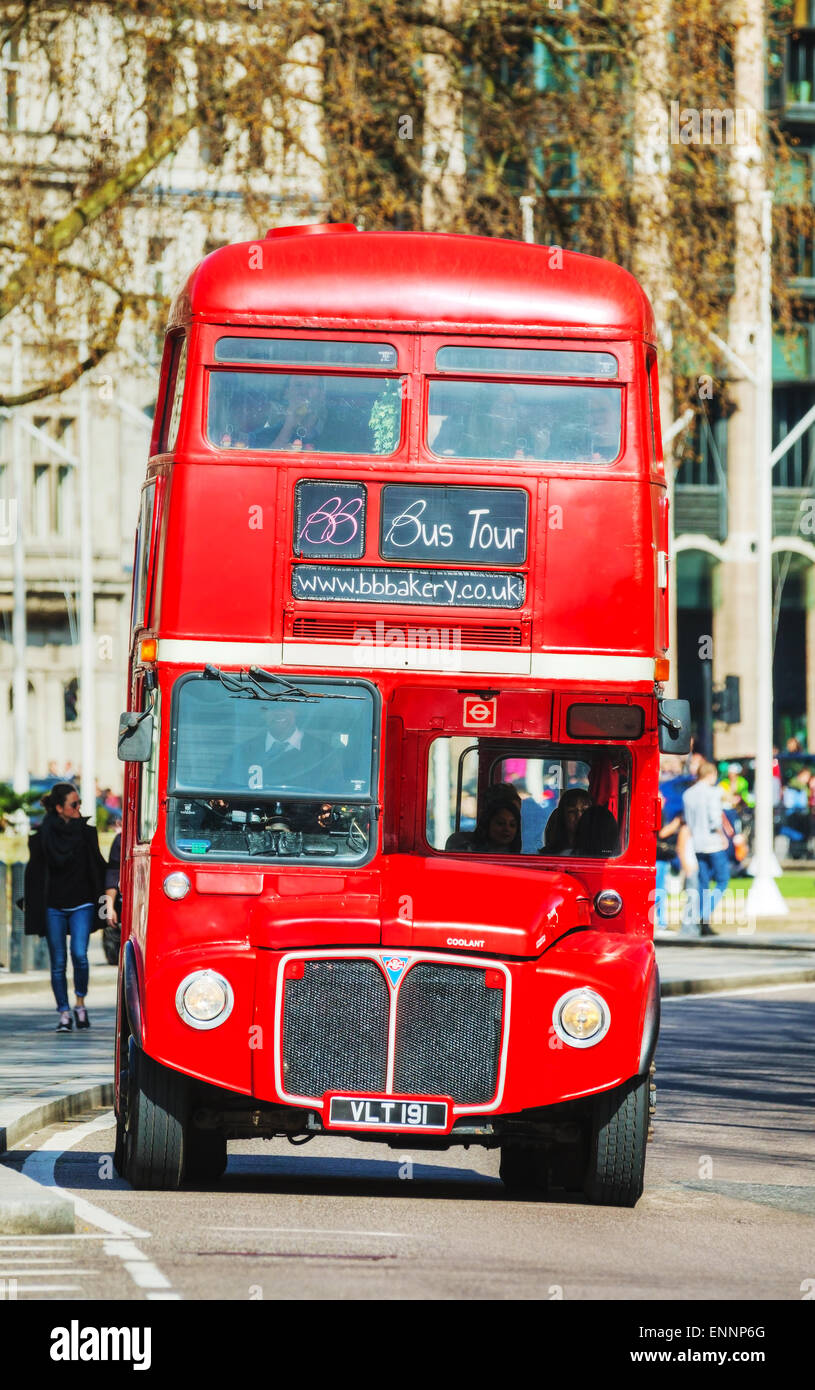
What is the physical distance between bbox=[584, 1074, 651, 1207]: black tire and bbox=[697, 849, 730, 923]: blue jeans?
16.9m

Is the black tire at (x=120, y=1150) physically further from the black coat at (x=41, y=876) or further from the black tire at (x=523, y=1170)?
the black coat at (x=41, y=876)

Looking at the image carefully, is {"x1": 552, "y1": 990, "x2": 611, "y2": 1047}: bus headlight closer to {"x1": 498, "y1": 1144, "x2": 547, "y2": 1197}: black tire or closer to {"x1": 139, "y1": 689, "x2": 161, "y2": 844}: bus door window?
{"x1": 498, "y1": 1144, "x2": 547, "y2": 1197}: black tire

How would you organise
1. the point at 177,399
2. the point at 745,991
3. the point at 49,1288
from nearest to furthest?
the point at 49,1288 < the point at 177,399 < the point at 745,991

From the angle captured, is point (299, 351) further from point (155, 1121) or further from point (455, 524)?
point (155, 1121)

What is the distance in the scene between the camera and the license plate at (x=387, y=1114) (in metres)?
10.3

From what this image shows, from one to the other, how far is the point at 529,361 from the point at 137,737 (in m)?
2.35

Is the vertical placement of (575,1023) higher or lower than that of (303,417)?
lower

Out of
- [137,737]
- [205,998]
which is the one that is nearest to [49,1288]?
[205,998]

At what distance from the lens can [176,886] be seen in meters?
10.6

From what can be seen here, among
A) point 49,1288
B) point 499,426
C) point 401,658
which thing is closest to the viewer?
point 49,1288

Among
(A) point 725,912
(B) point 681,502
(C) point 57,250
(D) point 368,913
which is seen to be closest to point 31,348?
(C) point 57,250

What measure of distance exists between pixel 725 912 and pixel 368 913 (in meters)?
21.1

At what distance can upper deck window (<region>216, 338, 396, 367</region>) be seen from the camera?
1119 centimetres
